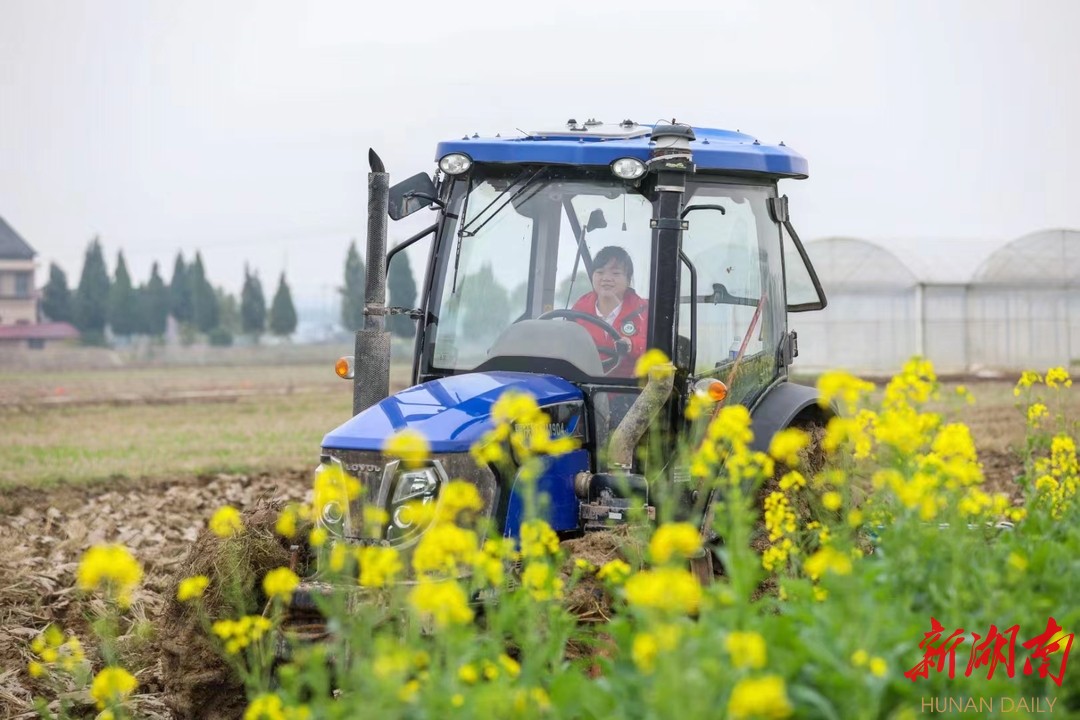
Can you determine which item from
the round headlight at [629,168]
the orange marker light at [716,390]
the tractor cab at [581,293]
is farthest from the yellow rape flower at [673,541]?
the round headlight at [629,168]

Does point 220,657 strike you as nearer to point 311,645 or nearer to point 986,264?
point 311,645

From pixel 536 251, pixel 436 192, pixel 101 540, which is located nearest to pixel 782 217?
pixel 536 251

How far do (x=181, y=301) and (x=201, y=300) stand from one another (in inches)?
68.6

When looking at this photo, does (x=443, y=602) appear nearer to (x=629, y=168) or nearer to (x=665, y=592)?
(x=665, y=592)

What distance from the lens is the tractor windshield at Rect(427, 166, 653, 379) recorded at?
5988mm

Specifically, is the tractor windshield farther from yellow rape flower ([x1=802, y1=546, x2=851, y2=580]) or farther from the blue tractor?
yellow rape flower ([x1=802, y1=546, x2=851, y2=580])

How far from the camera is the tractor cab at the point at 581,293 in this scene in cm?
559

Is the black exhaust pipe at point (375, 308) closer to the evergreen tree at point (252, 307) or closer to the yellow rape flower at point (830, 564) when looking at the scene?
the yellow rape flower at point (830, 564)

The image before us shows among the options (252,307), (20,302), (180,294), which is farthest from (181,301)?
(20,302)

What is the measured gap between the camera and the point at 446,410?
539cm

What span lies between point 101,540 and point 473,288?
4.54 metres

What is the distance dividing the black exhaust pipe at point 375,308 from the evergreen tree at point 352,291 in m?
Result: 68.0

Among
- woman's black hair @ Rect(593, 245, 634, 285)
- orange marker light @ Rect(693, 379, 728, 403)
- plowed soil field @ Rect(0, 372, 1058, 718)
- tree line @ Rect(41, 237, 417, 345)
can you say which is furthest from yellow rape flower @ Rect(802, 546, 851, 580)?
tree line @ Rect(41, 237, 417, 345)

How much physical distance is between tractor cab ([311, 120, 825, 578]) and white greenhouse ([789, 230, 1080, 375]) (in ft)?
80.4
